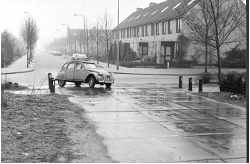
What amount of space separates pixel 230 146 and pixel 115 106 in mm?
5315

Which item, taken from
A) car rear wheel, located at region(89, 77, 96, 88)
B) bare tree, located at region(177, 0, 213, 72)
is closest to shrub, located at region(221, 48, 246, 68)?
bare tree, located at region(177, 0, 213, 72)

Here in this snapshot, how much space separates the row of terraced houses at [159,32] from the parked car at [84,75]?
18411mm

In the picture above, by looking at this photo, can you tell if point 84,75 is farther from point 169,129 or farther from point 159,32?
point 159,32

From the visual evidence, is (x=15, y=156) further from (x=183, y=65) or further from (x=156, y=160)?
(x=183, y=65)

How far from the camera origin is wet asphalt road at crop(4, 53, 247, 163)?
5.64 metres

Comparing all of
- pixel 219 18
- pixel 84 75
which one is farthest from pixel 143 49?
pixel 84 75

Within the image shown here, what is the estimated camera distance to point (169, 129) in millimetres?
7578

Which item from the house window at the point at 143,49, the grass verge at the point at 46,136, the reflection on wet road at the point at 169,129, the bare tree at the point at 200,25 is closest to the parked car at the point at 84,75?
the reflection on wet road at the point at 169,129

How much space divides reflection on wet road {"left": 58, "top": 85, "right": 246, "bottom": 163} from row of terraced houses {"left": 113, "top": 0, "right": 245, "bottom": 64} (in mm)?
25632

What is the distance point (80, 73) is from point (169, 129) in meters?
10.8

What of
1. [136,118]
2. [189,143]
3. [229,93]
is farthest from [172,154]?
[229,93]

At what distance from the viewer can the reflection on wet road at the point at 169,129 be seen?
5641mm

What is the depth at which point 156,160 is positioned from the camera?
530 centimetres

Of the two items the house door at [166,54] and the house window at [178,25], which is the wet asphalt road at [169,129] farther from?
the house door at [166,54]
